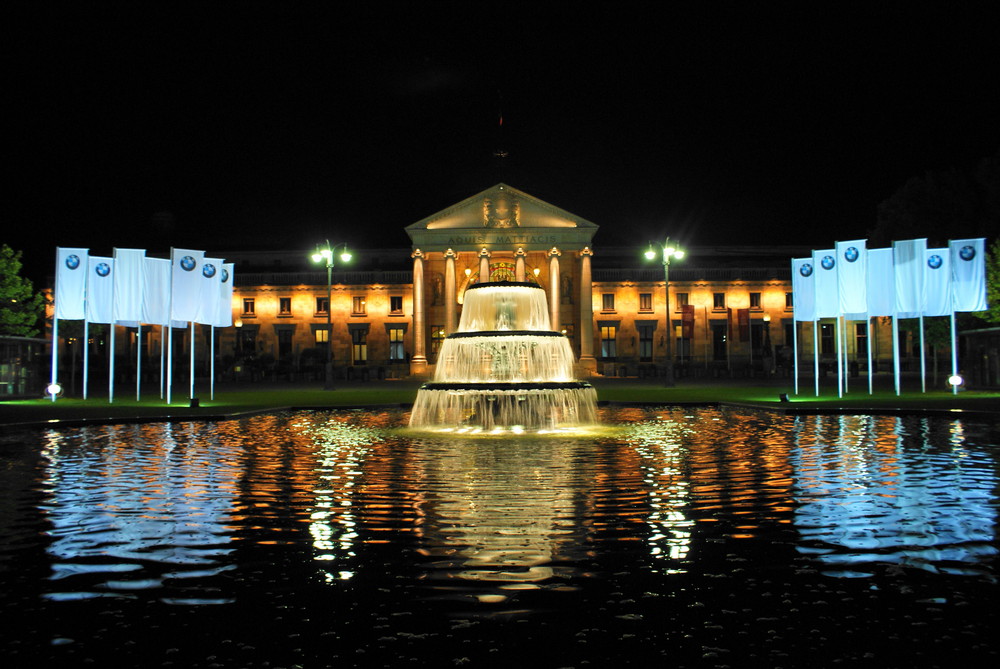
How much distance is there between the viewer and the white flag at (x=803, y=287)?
29.8 meters

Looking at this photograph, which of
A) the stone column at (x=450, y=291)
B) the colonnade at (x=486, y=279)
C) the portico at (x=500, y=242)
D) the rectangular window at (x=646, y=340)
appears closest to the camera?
the colonnade at (x=486, y=279)

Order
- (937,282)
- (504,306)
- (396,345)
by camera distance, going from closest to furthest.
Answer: (504,306), (937,282), (396,345)

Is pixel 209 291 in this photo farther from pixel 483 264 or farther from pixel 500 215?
pixel 500 215

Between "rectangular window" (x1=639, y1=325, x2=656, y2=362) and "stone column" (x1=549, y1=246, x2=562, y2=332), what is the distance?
9596 millimetres

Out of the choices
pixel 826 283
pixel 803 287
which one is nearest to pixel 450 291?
pixel 803 287

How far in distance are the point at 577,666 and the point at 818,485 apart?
262 inches

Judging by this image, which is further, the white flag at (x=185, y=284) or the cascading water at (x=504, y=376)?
the white flag at (x=185, y=284)

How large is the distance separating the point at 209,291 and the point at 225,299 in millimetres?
1071

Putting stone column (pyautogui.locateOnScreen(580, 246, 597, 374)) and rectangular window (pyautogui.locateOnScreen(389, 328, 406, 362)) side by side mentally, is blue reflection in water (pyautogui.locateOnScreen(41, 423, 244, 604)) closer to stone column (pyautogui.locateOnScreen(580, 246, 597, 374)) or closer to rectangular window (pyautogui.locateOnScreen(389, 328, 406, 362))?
stone column (pyautogui.locateOnScreen(580, 246, 597, 374))

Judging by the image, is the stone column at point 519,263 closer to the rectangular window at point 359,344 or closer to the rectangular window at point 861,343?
the rectangular window at point 359,344

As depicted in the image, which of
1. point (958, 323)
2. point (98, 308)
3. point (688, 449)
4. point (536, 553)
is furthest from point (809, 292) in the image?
point (536, 553)

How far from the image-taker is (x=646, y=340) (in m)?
75.2

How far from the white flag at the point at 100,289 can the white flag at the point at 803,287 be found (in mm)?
22049

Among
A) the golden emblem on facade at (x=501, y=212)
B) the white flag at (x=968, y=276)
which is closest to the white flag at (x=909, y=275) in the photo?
the white flag at (x=968, y=276)
